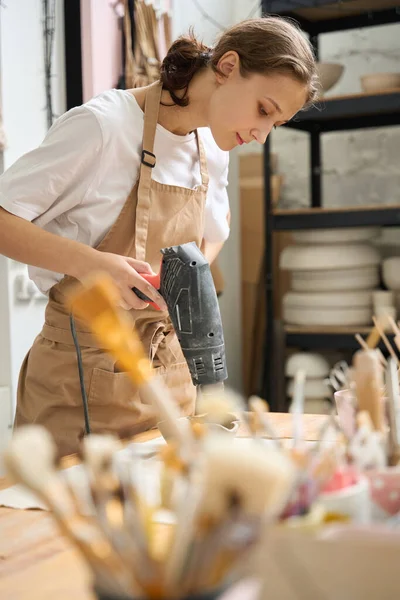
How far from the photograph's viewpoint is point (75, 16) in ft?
11.0

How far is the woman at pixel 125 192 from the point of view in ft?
5.55

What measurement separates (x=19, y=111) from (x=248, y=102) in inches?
64.5

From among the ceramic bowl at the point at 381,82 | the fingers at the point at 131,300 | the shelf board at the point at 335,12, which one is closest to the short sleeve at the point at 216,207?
the fingers at the point at 131,300

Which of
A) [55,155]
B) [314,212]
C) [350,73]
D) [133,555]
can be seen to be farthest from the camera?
[350,73]

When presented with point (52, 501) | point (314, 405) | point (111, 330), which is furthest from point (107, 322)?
point (314, 405)

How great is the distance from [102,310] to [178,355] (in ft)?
4.04

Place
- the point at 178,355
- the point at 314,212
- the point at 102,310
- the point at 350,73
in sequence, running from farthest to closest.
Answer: the point at 350,73 < the point at 314,212 < the point at 178,355 < the point at 102,310

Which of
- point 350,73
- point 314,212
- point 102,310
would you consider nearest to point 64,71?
point 314,212

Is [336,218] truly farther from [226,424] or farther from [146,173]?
[226,424]

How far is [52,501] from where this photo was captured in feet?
1.75

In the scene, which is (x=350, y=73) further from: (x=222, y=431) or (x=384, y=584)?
(x=384, y=584)

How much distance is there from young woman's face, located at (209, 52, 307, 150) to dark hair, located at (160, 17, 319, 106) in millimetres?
19

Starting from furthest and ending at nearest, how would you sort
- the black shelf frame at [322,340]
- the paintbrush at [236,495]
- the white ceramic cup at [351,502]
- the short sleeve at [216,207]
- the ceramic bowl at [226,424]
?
the black shelf frame at [322,340]
the short sleeve at [216,207]
the ceramic bowl at [226,424]
the white ceramic cup at [351,502]
the paintbrush at [236,495]

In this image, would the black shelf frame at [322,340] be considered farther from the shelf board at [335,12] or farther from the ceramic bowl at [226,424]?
the ceramic bowl at [226,424]
